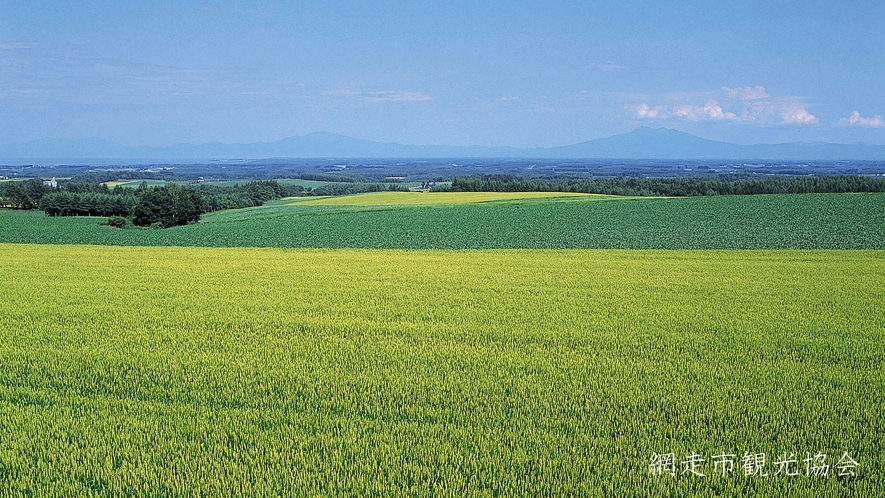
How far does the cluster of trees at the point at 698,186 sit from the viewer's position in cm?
6858

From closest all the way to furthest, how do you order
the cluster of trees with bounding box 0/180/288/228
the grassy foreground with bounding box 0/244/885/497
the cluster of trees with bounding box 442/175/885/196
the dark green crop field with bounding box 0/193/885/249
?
the grassy foreground with bounding box 0/244/885/497
the dark green crop field with bounding box 0/193/885/249
the cluster of trees with bounding box 0/180/288/228
the cluster of trees with bounding box 442/175/885/196

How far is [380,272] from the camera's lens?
19.4m

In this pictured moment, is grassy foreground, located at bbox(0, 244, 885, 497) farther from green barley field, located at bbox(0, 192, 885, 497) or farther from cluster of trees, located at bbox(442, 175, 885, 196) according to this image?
cluster of trees, located at bbox(442, 175, 885, 196)

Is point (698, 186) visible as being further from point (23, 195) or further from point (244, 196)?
point (23, 195)

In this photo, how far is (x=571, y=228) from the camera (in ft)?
123

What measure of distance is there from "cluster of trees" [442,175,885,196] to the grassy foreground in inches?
2390

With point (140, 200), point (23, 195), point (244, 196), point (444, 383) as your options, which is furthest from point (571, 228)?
point (23, 195)

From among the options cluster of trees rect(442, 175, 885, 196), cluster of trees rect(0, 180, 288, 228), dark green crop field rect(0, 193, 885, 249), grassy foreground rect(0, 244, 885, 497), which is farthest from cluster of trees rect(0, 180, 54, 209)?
grassy foreground rect(0, 244, 885, 497)

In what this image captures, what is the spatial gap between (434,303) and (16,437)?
836 centimetres

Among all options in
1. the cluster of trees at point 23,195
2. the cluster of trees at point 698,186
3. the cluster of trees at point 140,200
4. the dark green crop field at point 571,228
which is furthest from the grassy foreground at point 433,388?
the cluster of trees at point 23,195

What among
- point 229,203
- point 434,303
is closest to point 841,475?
point 434,303

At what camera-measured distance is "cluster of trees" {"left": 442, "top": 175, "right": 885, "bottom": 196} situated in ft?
225

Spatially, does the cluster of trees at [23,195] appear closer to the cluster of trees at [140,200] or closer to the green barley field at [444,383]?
the cluster of trees at [140,200]

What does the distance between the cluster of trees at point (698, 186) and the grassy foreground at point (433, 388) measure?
60703 mm
